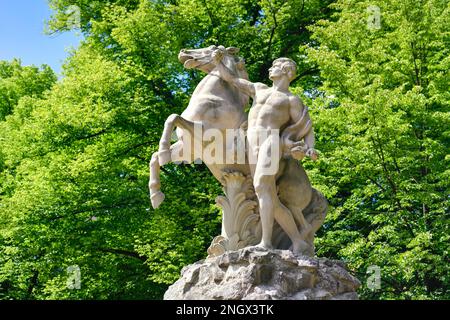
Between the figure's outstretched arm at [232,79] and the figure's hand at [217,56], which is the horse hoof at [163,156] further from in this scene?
the figure's hand at [217,56]

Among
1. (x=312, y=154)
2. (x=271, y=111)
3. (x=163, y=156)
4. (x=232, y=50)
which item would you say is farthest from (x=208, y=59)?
(x=312, y=154)

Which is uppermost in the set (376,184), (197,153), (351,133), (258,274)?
(351,133)

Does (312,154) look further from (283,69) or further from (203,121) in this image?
(203,121)

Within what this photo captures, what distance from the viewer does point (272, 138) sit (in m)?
8.53

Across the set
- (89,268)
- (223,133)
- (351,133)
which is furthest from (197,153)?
(89,268)

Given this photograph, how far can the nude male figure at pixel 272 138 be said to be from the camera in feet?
27.5

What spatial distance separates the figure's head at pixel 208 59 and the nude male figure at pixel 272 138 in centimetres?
57

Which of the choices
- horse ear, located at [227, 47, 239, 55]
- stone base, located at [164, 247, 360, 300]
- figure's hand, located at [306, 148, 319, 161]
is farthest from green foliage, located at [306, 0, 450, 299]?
figure's hand, located at [306, 148, 319, 161]

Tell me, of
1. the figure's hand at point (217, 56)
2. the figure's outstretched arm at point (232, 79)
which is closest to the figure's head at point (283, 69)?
the figure's outstretched arm at point (232, 79)

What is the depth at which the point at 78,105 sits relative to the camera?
651 inches

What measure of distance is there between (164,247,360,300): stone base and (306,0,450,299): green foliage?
466 cm

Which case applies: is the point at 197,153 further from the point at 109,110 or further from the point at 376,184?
the point at 109,110

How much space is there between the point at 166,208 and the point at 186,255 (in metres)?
1.47

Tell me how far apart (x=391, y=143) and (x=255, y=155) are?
522 centimetres
